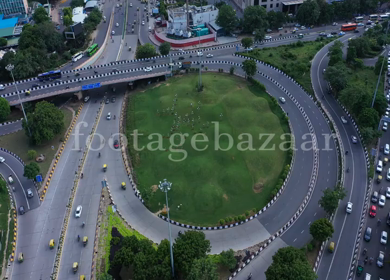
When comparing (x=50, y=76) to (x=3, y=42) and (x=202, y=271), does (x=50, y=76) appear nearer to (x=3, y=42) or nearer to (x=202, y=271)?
(x=3, y=42)

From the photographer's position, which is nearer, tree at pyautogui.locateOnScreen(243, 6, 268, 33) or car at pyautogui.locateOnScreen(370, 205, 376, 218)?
car at pyautogui.locateOnScreen(370, 205, 376, 218)

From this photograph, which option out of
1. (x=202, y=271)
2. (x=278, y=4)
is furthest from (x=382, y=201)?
(x=278, y=4)

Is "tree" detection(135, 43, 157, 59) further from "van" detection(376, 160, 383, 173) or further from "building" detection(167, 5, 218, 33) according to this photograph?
"van" detection(376, 160, 383, 173)

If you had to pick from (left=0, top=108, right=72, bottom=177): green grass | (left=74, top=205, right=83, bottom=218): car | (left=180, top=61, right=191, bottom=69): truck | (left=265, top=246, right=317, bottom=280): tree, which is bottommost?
(left=74, top=205, right=83, bottom=218): car

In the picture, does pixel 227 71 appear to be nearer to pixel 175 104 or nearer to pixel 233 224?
pixel 175 104

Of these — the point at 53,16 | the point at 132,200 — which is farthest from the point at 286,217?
the point at 53,16

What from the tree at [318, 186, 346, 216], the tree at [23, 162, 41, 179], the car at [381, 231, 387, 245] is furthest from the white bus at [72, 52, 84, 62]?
the car at [381, 231, 387, 245]
